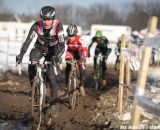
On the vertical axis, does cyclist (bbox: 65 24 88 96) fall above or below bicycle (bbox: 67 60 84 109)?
above

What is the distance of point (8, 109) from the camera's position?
447 inches

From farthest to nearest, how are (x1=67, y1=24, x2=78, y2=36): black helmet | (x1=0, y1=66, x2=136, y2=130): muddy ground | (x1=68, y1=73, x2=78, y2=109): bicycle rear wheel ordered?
1. (x1=67, y1=24, x2=78, y2=36): black helmet
2. (x1=68, y1=73, x2=78, y2=109): bicycle rear wheel
3. (x1=0, y1=66, x2=136, y2=130): muddy ground

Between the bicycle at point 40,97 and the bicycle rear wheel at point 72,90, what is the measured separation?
2.32m

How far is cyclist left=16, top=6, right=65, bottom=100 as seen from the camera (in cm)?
899

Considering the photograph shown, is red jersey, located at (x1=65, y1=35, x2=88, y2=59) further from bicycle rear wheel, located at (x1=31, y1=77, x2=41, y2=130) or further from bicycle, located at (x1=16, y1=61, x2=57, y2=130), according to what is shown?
bicycle rear wheel, located at (x1=31, y1=77, x2=41, y2=130)

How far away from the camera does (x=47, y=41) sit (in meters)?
9.48

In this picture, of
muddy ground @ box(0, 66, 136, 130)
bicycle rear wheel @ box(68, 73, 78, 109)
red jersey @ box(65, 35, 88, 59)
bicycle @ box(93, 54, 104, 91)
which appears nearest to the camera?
muddy ground @ box(0, 66, 136, 130)

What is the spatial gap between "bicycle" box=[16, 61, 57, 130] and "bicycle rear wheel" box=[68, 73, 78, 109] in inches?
91.4

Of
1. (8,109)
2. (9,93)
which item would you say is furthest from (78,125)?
(9,93)

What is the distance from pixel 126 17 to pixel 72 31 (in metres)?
102

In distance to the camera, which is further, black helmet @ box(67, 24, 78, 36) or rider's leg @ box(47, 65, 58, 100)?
black helmet @ box(67, 24, 78, 36)

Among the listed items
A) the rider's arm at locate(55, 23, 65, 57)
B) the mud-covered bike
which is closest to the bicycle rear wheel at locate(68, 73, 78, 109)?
the rider's arm at locate(55, 23, 65, 57)

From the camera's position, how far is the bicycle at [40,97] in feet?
29.3

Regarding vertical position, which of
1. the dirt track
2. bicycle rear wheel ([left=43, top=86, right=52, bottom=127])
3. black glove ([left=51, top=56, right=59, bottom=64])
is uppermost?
black glove ([left=51, top=56, right=59, bottom=64])
